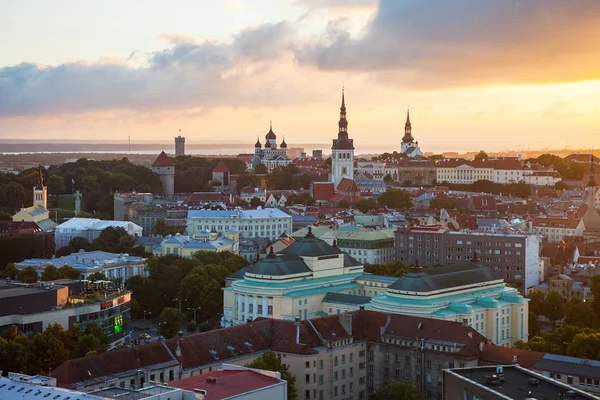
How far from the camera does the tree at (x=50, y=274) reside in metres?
70.4

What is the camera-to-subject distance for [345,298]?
60.8 meters

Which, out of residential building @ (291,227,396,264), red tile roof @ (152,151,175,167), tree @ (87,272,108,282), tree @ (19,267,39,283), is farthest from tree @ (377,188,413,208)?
tree @ (87,272,108,282)

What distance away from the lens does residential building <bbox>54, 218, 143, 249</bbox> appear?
327 ft

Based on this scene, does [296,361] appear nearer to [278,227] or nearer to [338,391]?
[338,391]

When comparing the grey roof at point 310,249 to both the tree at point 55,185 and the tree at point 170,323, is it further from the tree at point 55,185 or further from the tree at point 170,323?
the tree at point 55,185

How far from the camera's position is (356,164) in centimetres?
18188

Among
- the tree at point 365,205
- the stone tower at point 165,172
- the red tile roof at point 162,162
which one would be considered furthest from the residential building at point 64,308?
the red tile roof at point 162,162

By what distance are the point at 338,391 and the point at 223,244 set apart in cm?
4398

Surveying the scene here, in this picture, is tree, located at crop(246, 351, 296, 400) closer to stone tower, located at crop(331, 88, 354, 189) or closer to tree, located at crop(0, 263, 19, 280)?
tree, located at crop(0, 263, 19, 280)

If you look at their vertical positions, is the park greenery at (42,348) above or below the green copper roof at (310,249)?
below

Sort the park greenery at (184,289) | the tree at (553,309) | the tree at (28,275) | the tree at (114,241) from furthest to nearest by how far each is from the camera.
A: the tree at (114,241), the tree at (28,275), the park greenery at (184,289), the tree at (553,309)

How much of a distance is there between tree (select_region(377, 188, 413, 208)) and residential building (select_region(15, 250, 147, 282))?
52160 millimetres

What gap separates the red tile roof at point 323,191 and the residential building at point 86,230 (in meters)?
39.6

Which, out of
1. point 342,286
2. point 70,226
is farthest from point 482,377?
point 70,226
